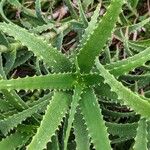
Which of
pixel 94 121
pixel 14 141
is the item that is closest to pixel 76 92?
pixel 94 121

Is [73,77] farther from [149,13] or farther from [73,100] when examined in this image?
[149,13]

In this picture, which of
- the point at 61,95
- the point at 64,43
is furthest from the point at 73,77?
the point at 64,43

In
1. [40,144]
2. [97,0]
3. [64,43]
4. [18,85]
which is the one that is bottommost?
[40,144]

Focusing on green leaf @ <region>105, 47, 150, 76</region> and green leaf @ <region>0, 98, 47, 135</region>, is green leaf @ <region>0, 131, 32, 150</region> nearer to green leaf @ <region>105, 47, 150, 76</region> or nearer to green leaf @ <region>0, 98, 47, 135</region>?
green leaf @ <region>0, 98, 47, 135</region>

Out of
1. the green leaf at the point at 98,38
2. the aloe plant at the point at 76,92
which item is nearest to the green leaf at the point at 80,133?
the aloe plant at the point at 76,92

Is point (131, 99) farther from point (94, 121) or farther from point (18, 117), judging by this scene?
point (18, 117)

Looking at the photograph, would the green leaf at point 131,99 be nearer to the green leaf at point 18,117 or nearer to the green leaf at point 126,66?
the green leaf at point 126,66
